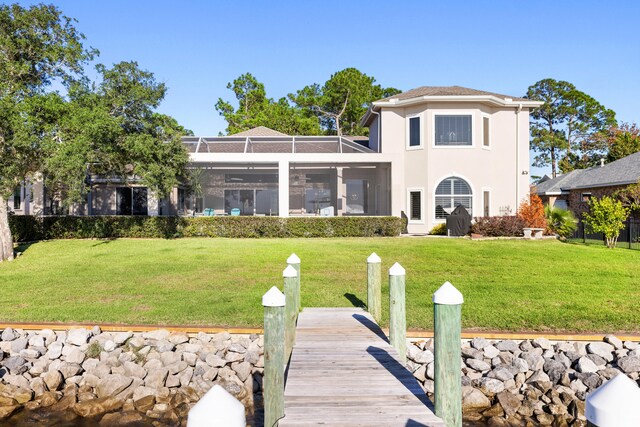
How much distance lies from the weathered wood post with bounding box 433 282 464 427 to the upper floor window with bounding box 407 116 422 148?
1825cm

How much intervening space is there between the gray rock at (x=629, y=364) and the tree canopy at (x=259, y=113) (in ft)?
126

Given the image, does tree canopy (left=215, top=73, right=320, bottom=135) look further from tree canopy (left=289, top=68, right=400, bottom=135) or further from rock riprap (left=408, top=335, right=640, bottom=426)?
rock riprap (left=408, top=335, right=640, bottom=426)

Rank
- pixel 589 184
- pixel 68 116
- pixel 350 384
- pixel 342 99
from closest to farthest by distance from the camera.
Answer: pixel 350 384 < pixel 68 116 < pixel 589 184 < pixel 342 99

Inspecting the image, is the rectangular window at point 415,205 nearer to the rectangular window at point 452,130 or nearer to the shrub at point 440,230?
the shrub at point 440,230

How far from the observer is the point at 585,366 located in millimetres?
6547

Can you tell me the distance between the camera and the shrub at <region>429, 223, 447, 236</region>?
20375 mm

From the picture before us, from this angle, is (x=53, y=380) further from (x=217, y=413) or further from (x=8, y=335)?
(x=217, y=413)

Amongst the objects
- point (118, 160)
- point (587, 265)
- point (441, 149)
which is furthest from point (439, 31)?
point (118, 160)

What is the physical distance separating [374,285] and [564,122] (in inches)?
2018

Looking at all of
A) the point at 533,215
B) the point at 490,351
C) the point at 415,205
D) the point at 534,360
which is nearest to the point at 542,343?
the point at 534,360

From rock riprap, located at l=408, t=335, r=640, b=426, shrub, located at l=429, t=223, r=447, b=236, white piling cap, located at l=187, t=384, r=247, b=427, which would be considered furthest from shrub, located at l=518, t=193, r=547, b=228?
white piling cap, located at l=187, t=384, r=247, b=427

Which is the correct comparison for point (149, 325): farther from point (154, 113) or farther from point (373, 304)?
point (154, 113)

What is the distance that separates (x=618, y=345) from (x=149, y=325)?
7.58 meters

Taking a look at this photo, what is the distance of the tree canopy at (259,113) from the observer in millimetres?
43562
